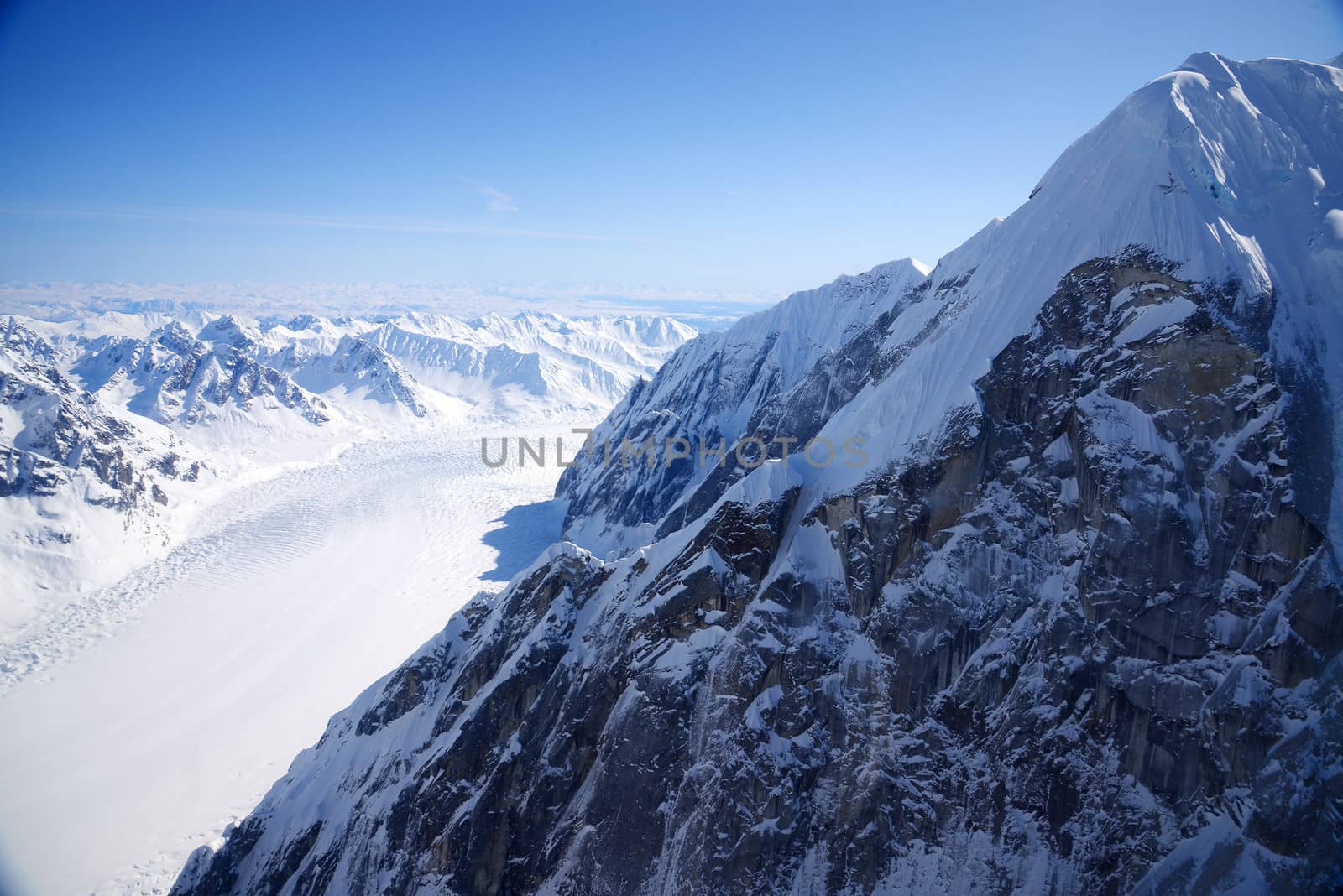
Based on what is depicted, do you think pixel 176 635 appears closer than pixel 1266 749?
No

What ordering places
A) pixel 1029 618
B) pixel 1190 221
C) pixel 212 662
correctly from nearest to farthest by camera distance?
pixel 1029 618
pixel 1190 221
pixel 212 662

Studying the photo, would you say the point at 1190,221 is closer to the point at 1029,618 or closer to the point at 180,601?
the point at 1029,618

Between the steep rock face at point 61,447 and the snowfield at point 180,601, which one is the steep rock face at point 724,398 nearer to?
the snowfield at point 180,601

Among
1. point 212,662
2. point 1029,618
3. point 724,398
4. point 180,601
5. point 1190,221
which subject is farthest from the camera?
point 724,398

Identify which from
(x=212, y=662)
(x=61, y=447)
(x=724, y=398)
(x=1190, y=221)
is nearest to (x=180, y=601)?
(x=212, y=662)

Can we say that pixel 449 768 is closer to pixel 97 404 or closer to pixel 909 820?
pixel 909 820

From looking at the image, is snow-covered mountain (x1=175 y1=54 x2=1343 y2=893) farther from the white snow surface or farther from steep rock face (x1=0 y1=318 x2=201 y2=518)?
steep rock face (x1=0 y1=318 x2=201 y2=518)

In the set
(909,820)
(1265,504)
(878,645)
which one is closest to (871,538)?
(878,645)

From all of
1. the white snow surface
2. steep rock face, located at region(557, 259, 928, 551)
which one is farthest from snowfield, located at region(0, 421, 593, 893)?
the white snow surface
